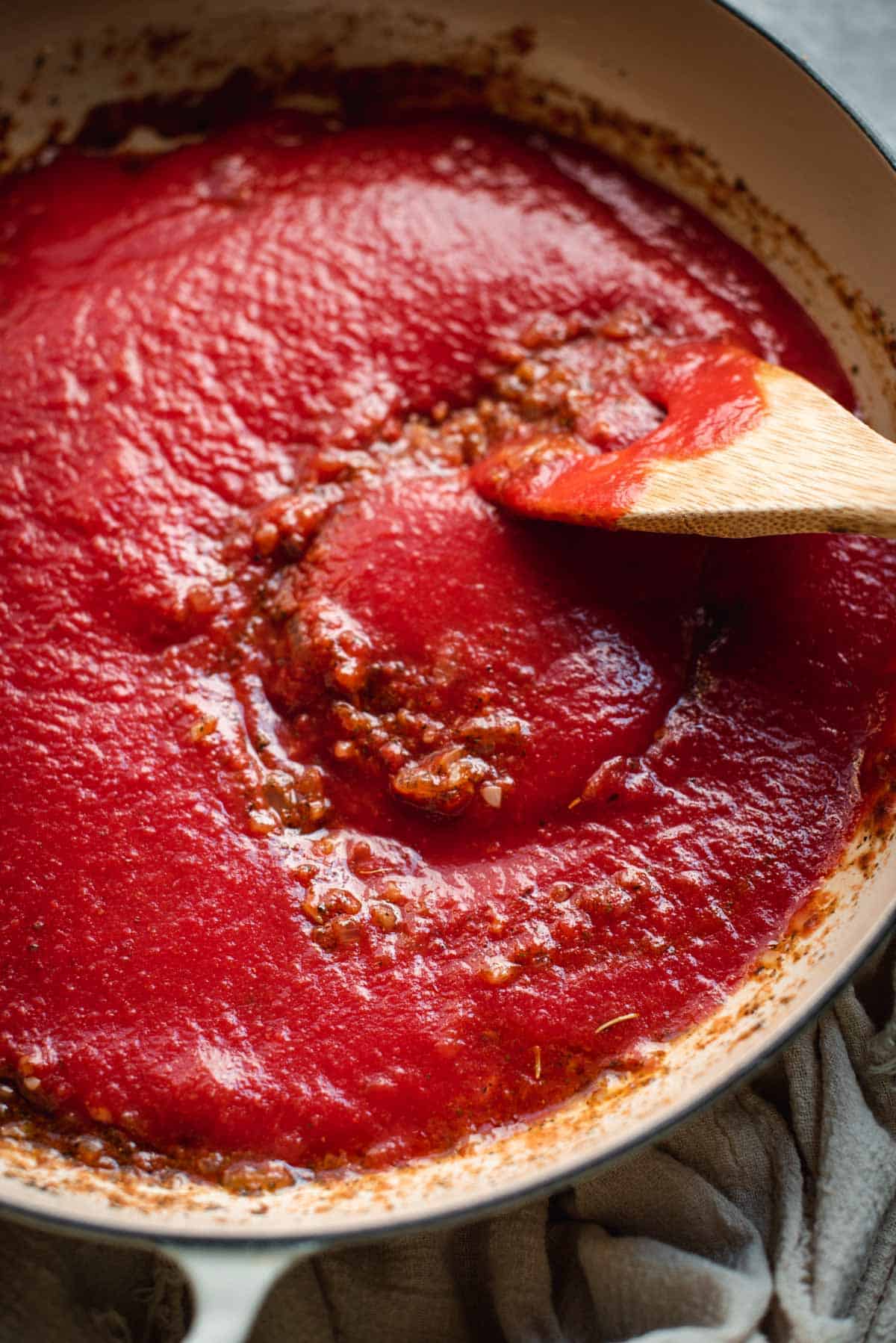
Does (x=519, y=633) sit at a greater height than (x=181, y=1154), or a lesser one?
greater

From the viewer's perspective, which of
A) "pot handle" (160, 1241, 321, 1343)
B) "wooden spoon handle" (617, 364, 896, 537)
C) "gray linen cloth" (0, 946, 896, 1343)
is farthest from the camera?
"gray linen cloth" (0, 946, 896, 1343)

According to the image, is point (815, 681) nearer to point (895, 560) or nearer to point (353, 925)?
point (895, 560)

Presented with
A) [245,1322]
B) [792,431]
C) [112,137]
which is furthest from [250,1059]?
[112,137]

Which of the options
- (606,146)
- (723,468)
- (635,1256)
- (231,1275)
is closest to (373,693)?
(723,468)

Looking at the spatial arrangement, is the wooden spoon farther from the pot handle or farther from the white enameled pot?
the pot handle

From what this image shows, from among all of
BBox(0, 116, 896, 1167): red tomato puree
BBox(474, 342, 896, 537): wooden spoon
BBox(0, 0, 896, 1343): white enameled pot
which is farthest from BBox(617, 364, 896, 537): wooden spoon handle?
BBox(0, 0, 896, 1343): white enameled pot
